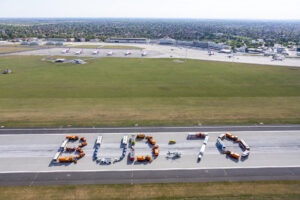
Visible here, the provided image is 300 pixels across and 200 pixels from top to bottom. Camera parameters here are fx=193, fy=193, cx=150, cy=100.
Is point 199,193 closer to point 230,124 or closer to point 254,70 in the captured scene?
point 230,124

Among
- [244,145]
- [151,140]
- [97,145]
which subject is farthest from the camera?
[151,140]

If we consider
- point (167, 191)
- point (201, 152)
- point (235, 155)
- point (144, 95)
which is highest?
point (144, 95)

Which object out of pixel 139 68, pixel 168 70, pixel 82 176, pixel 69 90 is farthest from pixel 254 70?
pixel 82 176

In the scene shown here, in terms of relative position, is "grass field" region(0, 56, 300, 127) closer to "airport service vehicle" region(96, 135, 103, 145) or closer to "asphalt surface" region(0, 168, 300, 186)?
"airport service vehicle" region(96, 135, 103, 145)

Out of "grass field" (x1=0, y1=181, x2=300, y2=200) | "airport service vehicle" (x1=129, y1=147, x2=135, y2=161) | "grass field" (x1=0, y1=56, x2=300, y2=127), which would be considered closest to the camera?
"grass field" (x1=0, y1=181, x2=300, y2=200)

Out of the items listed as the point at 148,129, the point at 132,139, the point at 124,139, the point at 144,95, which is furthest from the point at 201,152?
the point at 144,95

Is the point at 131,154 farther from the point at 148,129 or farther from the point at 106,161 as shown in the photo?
the point at 148,129

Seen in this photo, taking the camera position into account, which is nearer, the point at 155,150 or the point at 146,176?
the point at 146,176

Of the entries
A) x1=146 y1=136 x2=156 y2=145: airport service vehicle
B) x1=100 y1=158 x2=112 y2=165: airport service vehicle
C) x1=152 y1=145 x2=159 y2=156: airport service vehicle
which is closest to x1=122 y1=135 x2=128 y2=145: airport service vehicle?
x1=146 y1=136 x2=156 y2=145: airport service vehicle
